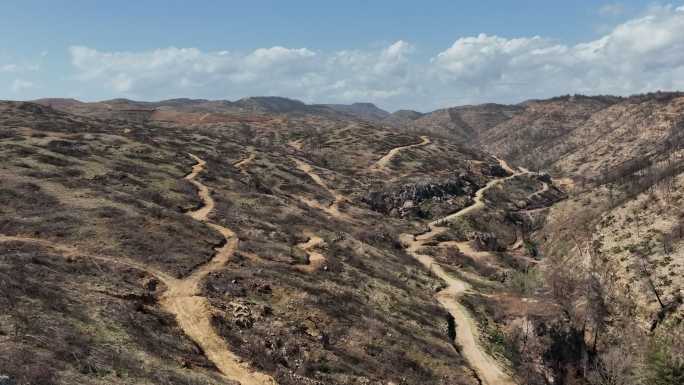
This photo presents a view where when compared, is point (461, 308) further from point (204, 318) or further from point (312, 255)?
point (204, 318)

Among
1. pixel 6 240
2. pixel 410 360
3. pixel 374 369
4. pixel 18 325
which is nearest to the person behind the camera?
pixel 18 325

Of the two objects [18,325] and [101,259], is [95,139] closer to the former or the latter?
[101,259]

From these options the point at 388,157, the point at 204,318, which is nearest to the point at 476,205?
the point at 388,157

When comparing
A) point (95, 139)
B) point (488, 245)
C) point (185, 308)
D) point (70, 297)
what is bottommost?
point (488, 245)

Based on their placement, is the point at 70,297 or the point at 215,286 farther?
the point at 215,286

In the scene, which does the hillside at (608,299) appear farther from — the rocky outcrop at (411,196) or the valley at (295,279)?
the rocky outcrop at (411,196)

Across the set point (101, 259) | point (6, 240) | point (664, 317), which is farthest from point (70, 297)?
point (664, 317)
